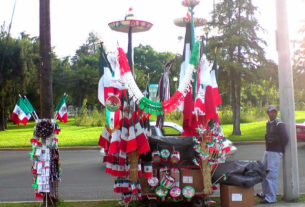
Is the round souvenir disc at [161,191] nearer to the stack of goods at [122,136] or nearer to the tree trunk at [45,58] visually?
the stack of goods at [122,136]

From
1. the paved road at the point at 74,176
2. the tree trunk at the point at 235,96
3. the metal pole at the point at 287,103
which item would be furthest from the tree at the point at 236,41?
the metal pole at the point at 287,103

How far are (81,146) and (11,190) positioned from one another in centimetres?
832

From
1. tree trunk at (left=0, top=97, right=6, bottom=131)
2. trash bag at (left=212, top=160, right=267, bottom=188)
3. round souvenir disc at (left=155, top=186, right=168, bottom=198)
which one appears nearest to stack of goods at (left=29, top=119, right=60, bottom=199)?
round souvenir disc at (left=155, top=186, right=168, bottom=198)

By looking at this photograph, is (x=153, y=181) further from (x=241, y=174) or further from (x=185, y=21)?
(x=185, y=21)

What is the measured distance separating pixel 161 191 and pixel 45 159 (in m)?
2.31

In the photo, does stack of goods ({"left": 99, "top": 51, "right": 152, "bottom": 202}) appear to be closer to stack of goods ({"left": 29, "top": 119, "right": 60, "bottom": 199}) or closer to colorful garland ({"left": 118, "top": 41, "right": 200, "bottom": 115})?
colorful garland ({"left": 118, "top": 41, "right": 200, "bottom": 115})

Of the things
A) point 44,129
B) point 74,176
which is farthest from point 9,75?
point 44,129

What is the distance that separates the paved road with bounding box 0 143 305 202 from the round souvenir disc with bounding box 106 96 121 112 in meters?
2.52

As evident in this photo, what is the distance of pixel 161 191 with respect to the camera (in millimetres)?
6320

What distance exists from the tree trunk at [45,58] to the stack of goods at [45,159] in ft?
1.21

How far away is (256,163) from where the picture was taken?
661 centimetres

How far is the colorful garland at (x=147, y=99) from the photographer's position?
20.3 feet

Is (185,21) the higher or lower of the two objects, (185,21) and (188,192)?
the higher

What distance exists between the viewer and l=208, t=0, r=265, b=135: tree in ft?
58.9
